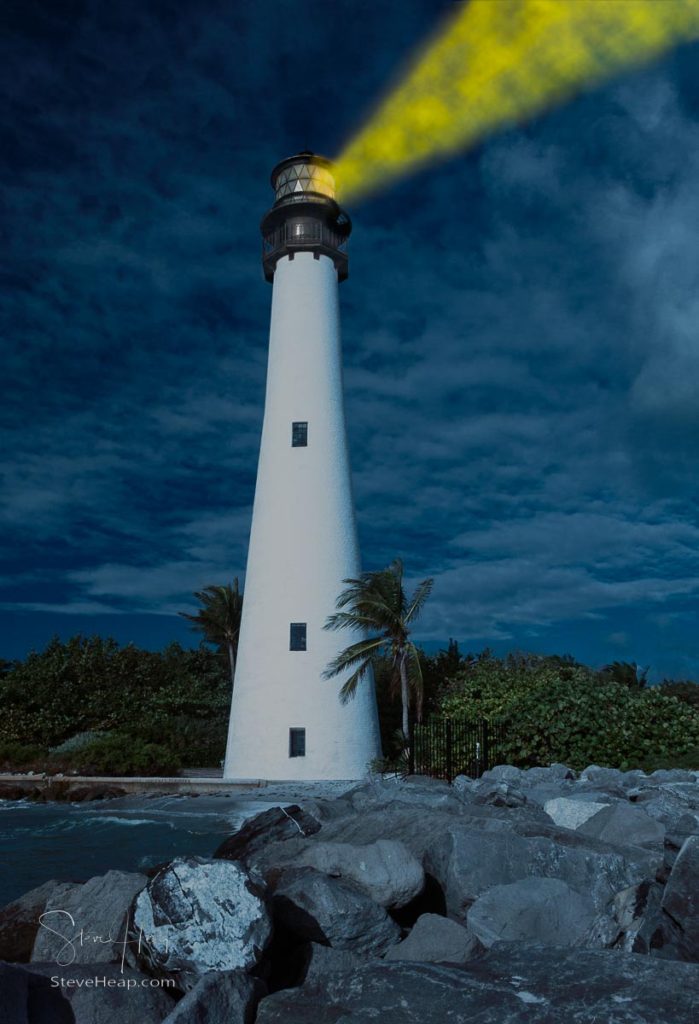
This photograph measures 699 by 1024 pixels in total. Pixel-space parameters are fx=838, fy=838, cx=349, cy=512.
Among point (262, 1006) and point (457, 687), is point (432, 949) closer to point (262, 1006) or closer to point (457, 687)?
point (262, 1006)

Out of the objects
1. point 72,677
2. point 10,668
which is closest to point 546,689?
point 72,677

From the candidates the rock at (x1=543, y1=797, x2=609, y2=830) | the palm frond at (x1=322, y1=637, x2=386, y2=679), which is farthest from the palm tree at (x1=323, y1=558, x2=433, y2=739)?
the rock at (x1=543, y1=797, x2=609, y2=830)

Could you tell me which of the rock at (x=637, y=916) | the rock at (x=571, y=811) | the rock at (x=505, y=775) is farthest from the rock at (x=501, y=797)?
the rock at (x=637, y=916)

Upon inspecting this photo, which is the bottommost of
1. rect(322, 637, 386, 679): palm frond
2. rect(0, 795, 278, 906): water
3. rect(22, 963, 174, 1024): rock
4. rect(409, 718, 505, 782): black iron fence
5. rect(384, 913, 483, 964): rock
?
rect(0, 795, 278, 906): water

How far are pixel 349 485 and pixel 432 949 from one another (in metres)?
20.5

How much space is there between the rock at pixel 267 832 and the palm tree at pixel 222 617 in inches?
1058

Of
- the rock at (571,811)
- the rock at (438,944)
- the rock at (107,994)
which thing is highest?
the rock at (571,811)

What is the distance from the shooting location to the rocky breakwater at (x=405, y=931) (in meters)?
4.77

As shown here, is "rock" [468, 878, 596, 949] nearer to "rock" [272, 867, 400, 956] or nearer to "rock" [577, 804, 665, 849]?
"rock" [272, 867, 400, 956]

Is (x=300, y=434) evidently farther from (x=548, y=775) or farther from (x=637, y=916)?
(x=637, y=916)

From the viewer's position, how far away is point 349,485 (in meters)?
→ 25.9

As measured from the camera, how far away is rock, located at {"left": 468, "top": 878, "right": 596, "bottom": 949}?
20.0 ft

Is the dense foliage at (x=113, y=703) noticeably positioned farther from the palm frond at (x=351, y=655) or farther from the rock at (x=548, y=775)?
the rock at (x=548, y=775)

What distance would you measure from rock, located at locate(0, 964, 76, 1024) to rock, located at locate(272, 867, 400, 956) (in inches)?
66.9
